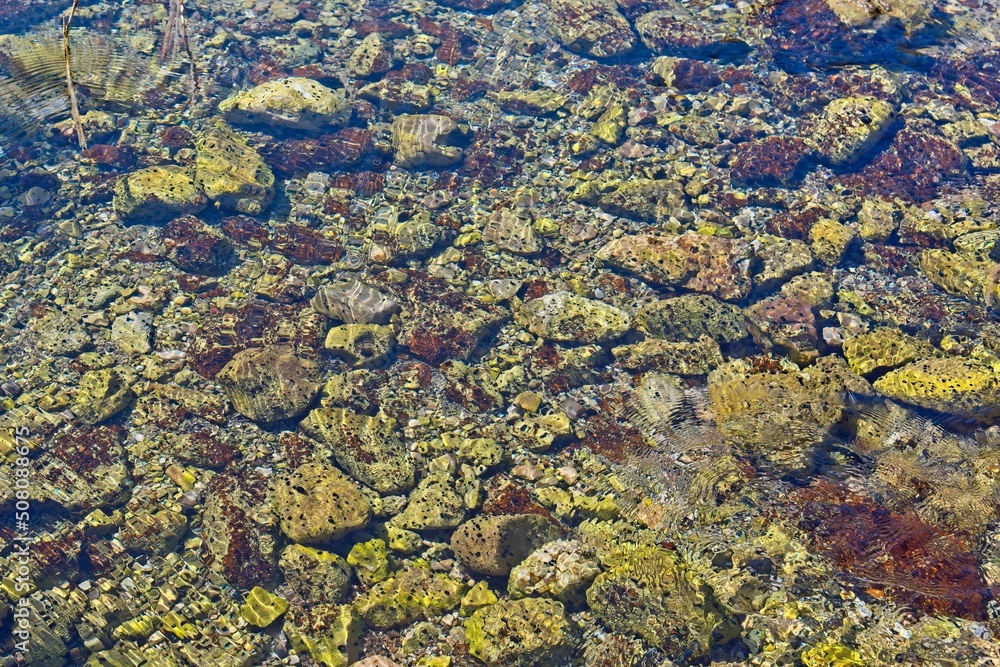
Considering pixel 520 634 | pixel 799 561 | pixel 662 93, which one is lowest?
pixel 520 634

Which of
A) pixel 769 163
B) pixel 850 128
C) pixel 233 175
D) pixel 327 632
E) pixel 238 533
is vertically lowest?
pixel 327 632

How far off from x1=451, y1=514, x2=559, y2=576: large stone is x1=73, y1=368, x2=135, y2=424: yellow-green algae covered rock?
5.69m

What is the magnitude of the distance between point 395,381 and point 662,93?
923cm

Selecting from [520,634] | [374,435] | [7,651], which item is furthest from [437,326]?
[7,651]

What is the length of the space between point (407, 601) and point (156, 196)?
30.3 ft

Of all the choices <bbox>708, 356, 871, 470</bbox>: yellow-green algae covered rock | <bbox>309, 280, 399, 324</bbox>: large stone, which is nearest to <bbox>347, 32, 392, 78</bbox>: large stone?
<bbox>309, 280, 399, 324</bbox>: large stone

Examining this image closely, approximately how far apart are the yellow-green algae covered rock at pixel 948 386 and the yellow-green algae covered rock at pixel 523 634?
548 cm

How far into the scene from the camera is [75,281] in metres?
11.9

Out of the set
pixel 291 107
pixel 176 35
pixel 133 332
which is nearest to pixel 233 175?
pixel 291 107

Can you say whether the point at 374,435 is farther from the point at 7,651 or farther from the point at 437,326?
the point at 7,651

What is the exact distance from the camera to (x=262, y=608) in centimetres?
809

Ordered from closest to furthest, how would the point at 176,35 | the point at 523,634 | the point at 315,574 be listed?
1. the point at 523,634
2. the point at 315,574
3. the point at 176,35

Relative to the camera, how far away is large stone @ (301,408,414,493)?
9211mm

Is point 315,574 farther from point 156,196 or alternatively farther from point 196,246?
point 156,196
